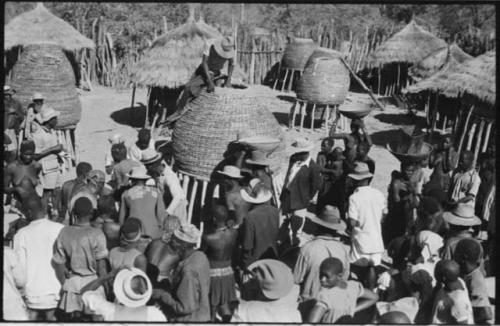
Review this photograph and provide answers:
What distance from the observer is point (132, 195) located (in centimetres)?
705

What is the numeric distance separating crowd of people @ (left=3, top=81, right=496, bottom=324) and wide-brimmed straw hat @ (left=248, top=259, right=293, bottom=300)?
12 mm

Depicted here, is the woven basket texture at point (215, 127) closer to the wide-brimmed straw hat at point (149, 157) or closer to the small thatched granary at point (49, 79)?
the wide-brimmed straw hat at point (149, 157)

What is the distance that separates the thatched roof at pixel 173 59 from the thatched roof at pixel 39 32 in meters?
4.16

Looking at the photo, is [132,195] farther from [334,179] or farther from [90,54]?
[90,54]

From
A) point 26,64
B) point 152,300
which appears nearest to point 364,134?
point 152,300

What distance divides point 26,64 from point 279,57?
44.5ft

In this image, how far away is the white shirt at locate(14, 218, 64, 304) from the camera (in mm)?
5902

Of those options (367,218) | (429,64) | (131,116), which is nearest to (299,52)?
(429,64)

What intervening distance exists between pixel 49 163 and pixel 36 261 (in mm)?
3340

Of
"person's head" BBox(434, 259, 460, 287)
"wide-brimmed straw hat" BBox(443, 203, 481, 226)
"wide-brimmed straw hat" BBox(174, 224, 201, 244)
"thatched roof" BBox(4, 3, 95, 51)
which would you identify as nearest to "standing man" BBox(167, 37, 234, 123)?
"wide-brimmed straw hat" BBox(174, 224, 201, 244)

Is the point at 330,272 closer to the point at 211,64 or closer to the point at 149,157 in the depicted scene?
the point at 149,157

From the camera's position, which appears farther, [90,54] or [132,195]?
[90,54]

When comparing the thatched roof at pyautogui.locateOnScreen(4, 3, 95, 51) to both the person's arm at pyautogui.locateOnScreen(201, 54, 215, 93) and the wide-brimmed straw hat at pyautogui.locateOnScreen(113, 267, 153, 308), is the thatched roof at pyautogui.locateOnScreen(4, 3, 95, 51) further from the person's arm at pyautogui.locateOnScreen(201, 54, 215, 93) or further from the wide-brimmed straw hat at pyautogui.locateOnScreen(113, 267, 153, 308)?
the wide-brimmed straw hat at pyautogui.locateOnScreen(113, 267, 153, 308)

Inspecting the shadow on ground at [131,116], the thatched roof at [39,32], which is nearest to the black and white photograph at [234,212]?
the shadow on ground at [131,116]
